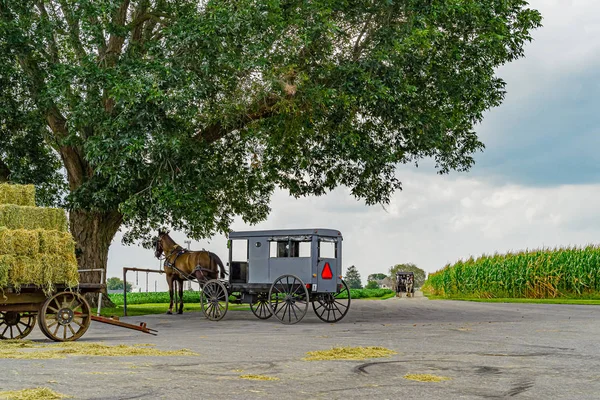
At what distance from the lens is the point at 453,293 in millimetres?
43500

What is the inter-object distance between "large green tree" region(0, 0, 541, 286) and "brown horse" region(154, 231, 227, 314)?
0.83m

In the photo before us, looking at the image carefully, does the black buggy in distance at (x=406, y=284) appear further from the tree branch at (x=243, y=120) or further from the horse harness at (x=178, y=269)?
the horse harness at (x=178, y=269)

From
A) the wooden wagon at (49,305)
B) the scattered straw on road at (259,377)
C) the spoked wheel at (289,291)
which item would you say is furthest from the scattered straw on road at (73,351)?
the spoked wheel at (289,291)

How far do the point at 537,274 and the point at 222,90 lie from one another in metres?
21.5

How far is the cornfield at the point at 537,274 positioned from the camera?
3516 centimetres

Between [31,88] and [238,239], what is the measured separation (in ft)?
27.7

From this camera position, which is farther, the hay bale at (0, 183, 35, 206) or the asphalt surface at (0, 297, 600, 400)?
the hay bale at (0, 183, 35, 206)

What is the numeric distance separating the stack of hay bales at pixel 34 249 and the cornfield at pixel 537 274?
27017 millimetres

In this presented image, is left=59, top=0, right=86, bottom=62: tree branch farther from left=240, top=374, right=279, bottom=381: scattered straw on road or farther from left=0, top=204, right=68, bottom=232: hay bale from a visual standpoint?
left=240, top=374, right=279, bottom=381: scattered straw on road

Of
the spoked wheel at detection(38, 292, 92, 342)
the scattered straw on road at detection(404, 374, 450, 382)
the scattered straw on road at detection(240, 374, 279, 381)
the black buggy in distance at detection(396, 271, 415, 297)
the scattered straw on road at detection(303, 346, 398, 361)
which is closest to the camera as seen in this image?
the scattered straw on road at detection(240, 374, 279, 381)

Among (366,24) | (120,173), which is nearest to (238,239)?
(120,173)

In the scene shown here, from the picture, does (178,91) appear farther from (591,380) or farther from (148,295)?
(148,295)

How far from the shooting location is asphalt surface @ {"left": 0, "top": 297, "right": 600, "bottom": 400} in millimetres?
8094

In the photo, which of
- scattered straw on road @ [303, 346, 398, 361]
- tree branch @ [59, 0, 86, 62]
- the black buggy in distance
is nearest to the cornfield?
the black buggy in distance
